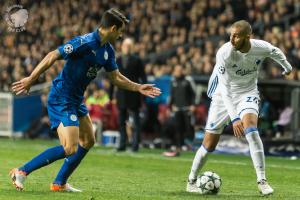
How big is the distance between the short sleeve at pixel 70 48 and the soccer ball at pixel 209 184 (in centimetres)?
226

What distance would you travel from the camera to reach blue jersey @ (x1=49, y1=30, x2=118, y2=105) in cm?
995

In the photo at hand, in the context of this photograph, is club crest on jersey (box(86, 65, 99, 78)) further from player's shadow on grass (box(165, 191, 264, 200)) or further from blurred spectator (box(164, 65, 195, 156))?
blurred spectator (box(164, 65, 195, 156))

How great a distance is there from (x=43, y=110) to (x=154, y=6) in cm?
733

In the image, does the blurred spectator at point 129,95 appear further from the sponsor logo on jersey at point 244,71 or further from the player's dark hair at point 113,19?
the player's dark hair at point 113,19

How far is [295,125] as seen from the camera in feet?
61.9

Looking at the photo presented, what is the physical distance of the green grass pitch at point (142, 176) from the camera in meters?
10.2

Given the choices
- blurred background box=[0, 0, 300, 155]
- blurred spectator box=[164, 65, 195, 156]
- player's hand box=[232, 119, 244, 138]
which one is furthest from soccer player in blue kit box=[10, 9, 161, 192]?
blurred spectator box=[164, 65, 195, 156]

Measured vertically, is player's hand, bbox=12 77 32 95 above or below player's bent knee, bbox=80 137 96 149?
above

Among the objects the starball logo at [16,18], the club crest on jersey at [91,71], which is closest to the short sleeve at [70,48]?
the club crest on jersey at [91,71]

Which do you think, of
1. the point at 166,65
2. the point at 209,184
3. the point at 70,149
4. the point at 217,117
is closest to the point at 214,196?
the point at 209,184

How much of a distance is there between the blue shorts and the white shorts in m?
1.79

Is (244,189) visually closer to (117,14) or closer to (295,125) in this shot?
(117,14)

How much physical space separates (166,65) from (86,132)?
46.9 ft

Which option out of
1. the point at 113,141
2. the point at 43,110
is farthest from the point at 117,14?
the point at 43,110
